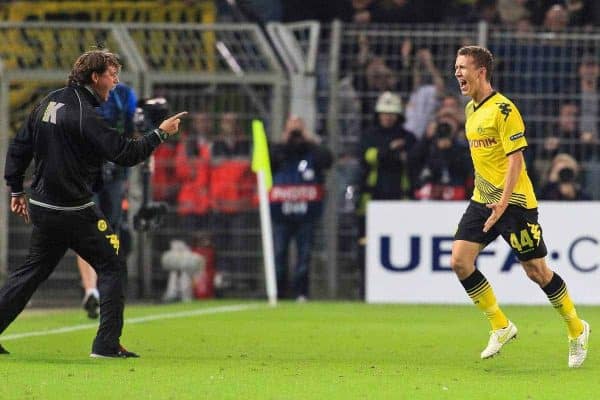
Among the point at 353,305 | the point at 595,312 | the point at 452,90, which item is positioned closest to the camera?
the point at 595,312

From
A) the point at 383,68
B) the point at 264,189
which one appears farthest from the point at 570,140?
the point at 264,189

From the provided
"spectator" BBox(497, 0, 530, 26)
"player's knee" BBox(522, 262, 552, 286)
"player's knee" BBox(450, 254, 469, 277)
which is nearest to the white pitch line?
"player's knee" BBox(450, 254, 469, 277)

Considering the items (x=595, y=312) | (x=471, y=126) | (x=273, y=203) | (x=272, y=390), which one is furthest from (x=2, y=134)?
(x=272, y=390)

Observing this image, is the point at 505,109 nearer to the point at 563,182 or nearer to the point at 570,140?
the point at 563,182

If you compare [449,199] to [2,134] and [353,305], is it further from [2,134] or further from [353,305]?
[2,134]

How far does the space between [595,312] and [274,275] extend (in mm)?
3759

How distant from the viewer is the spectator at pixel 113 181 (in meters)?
13.0

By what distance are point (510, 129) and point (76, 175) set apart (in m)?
2.77

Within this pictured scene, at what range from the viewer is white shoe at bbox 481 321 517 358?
9.58m

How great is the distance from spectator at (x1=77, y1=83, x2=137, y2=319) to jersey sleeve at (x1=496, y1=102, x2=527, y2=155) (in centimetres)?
444

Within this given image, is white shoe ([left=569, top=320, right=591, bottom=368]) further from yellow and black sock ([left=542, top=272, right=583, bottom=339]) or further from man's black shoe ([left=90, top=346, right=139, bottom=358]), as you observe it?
man's black shoe ([left=90, top=346, right=139, bottom=358])

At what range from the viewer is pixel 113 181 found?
43.3 ft

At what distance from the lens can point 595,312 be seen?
47.2 feet

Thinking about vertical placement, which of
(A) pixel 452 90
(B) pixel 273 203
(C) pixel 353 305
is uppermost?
(A) pixel 452 90
